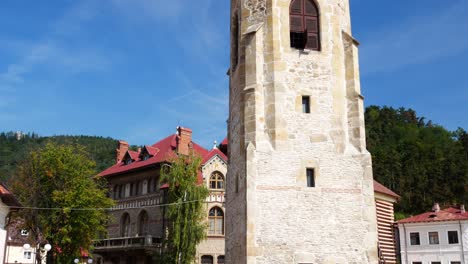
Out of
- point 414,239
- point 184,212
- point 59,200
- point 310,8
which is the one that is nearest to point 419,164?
point 414,239

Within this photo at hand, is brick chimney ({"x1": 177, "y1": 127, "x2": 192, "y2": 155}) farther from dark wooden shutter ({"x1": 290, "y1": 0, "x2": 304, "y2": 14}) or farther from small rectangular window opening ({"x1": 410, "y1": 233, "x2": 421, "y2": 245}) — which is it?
dark wooden shutter ({"x1": 290, "y1": 0, "x2": 304, "y2": 14})

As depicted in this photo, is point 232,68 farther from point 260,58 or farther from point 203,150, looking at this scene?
point 203,150

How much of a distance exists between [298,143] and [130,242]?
25407 millimetres

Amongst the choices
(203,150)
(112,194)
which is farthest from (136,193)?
(203,150)

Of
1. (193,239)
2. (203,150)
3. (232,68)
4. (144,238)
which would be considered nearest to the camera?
(232,68)

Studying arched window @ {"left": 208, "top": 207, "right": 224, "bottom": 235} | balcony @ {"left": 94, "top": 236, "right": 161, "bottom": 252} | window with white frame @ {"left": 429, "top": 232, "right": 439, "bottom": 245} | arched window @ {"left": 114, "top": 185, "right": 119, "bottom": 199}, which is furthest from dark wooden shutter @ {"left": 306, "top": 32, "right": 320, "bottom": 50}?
arched window @ {"left": 114, "top": 185, "right": 119, "bottom": 199}

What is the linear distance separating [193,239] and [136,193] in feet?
35.4

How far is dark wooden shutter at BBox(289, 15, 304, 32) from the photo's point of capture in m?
20.4

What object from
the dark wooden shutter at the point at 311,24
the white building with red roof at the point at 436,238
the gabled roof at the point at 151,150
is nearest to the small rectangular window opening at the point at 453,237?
the white building with red roof at the point at 436,238

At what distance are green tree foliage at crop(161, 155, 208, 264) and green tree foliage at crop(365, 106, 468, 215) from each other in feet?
129

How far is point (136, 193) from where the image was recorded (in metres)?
44.1

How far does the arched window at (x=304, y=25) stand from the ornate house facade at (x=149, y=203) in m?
19.7

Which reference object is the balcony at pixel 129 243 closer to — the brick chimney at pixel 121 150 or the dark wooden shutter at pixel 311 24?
the brick chimney at pixel 121 150

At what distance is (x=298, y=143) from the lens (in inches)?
747
